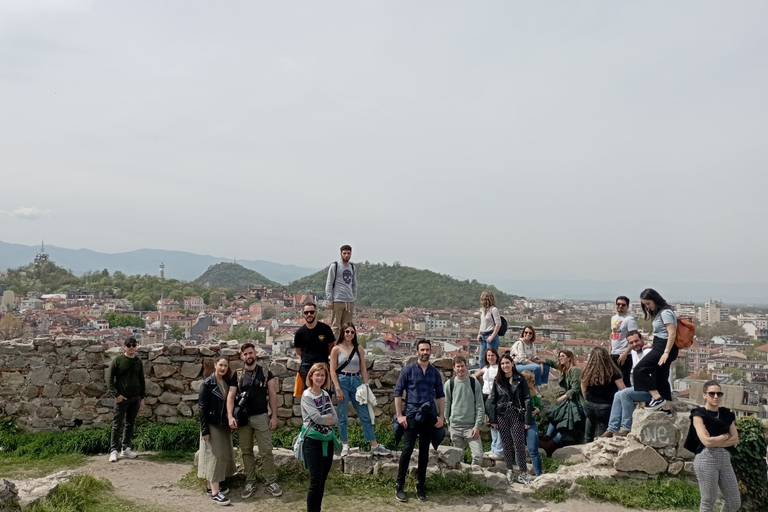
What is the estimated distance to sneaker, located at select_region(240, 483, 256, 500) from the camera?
5.90 m

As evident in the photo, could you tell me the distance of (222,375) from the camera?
20.4 ft

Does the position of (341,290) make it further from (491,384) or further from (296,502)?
(296,502)

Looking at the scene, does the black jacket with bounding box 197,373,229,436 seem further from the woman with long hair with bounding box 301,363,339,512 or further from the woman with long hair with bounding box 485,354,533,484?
the woman with long hair with bounding box 485,354,533,484

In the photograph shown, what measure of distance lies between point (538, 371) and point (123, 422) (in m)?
6.89

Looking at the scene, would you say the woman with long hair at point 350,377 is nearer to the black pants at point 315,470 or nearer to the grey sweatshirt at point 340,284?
the black pants at point 315,470

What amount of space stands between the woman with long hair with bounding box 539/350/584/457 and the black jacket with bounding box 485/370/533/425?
1775 mm

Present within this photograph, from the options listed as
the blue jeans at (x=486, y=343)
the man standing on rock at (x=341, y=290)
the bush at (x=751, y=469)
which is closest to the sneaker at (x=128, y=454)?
the man standing on rock at (x=341, y=290)

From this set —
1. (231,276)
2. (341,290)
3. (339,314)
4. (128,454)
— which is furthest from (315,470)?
(231,276)

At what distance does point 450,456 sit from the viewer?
21.0ft

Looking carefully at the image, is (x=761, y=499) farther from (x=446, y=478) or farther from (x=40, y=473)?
(x=40, y=473)

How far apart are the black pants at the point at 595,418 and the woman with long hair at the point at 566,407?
0.18 metres

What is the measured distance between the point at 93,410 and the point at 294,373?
367 centimetres

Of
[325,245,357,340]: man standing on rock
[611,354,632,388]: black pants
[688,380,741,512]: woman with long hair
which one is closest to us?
[688,380,741,512]: woman with long hair

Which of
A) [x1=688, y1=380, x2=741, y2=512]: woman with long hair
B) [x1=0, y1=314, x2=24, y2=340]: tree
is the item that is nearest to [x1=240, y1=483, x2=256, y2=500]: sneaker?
[x1=688, y1=380, x2=741, y2=512]: woman with long hair
